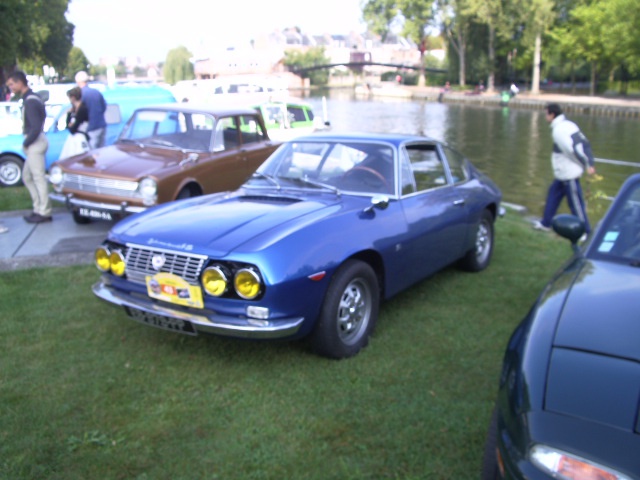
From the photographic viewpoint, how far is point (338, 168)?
5387 mm

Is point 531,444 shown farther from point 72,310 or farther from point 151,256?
point 72,310

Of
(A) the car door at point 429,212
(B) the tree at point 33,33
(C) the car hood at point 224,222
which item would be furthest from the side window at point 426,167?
(B) the tree at point 33,33

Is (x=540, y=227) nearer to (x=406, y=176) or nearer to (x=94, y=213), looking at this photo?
(x=406, y=176)

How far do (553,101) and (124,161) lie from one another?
157 ft

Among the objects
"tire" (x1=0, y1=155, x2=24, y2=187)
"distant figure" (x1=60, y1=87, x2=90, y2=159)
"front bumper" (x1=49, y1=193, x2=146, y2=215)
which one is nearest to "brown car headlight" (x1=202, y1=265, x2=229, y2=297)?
"front bumper" (x1=49, y1=193, x2=146, y2=215)

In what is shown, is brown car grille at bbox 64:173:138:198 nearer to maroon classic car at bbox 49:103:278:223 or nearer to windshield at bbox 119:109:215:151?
maroon classic car at bbox 49:103:278:223

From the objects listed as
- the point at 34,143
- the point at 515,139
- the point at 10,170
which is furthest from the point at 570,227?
the point at 515,139

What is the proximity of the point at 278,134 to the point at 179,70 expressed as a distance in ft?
159

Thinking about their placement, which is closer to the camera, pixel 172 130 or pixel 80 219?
pixel 80 219

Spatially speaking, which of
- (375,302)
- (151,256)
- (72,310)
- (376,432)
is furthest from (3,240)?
(376,432)

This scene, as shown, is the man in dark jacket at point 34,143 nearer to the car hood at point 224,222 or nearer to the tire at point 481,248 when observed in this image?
the car hood at point 224,222

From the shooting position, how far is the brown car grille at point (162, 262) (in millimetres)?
4086

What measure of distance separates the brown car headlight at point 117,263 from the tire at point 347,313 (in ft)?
4.64

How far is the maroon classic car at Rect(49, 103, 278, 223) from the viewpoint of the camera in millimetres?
7480
